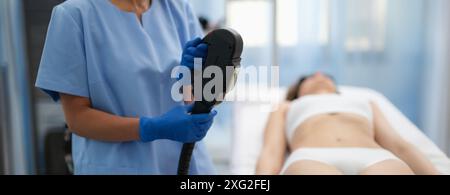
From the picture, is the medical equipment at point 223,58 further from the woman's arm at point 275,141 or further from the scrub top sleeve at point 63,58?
the woman's arm at point 275,141

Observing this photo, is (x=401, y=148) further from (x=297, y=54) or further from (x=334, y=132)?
(x=297, y=54)

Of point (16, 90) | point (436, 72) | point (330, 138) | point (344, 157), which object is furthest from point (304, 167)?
point (436, 72)

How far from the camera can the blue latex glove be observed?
0.75 metres

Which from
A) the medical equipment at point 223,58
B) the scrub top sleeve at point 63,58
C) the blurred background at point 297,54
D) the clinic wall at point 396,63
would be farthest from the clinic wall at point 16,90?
the clinic wall at point 396,63

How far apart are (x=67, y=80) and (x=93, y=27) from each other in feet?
0.37

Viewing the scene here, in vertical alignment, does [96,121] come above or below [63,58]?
below

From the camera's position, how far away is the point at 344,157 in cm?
120

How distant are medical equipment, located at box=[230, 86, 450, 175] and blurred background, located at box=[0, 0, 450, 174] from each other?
0.16ft

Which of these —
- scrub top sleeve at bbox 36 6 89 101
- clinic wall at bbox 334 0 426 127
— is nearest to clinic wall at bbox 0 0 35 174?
scrub top sleeve at bbox 36 6 89 101

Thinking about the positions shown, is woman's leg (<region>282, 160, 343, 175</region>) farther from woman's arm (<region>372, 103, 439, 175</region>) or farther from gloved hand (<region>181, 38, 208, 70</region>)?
gloved hand (<region>181, 38, 208, 70</region>)

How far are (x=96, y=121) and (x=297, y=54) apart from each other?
1702 mm

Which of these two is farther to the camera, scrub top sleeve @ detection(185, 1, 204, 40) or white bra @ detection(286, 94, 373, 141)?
white bra @ detection(286, 94, 373, 141)

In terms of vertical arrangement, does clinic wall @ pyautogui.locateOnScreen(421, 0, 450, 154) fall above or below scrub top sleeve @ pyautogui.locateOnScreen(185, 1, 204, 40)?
below
